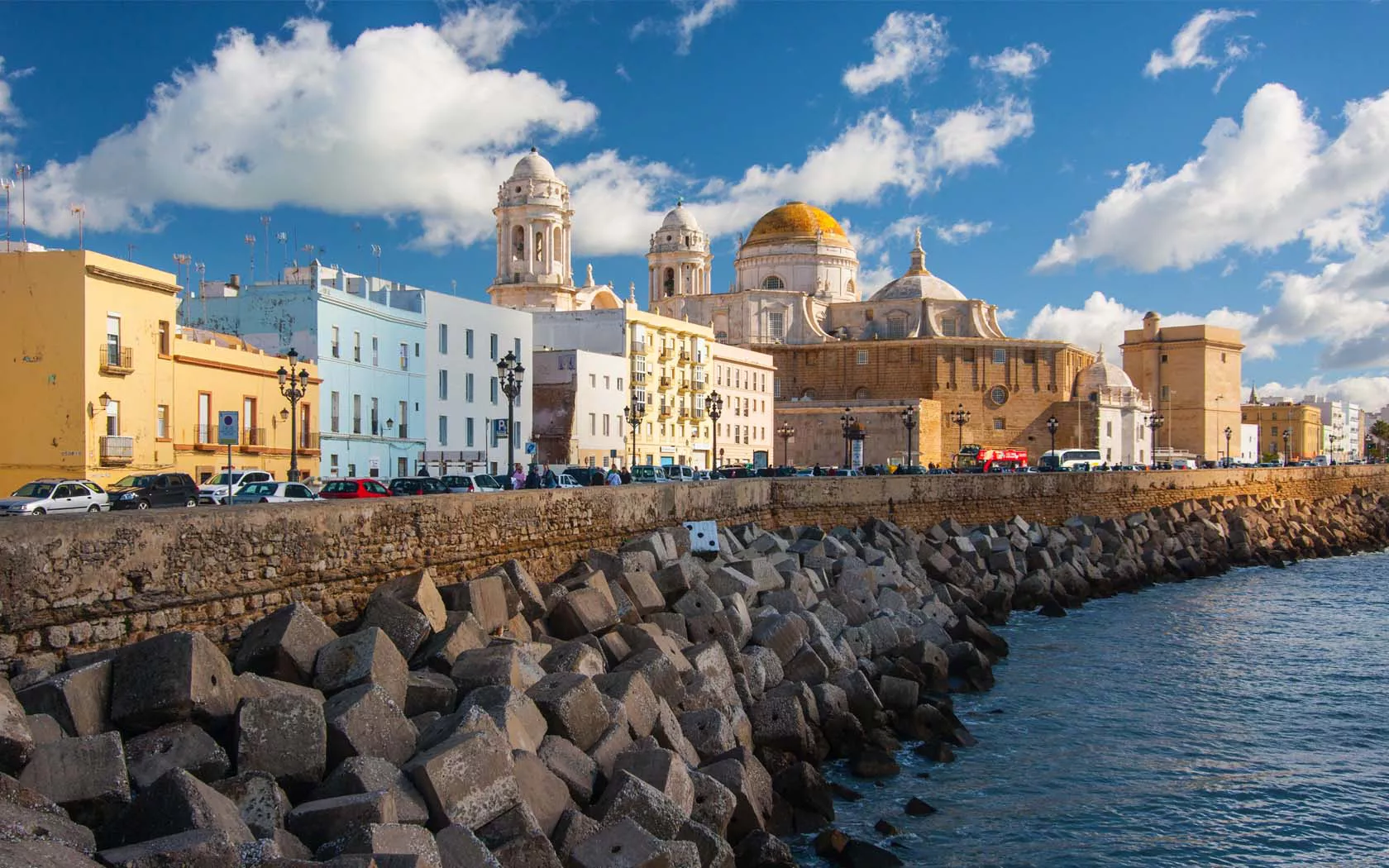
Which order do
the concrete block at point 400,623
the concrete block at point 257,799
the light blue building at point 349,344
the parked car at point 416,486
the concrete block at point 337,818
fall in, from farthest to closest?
the light blue building at point 349,344 → the parked car at point 416,486 → the concrete block at point 400,623 → the concrete block at point 257,799 → the concrete block at point 337,818

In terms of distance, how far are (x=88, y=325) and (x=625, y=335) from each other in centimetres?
2840

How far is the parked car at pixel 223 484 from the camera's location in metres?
23.0

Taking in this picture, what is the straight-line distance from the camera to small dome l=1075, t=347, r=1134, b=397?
79000 mm

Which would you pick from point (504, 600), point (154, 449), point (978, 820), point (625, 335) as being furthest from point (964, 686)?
point (625, 335)

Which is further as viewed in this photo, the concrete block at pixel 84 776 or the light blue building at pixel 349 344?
the light blue building at pixel 349 344

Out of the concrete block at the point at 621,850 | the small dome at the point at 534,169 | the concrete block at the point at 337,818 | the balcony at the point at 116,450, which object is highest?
the small dome at the point at 534,169

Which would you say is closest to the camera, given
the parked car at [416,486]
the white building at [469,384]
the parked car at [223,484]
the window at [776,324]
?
the parked car at [223,484]

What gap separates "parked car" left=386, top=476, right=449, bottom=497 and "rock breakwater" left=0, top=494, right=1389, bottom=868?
800cm

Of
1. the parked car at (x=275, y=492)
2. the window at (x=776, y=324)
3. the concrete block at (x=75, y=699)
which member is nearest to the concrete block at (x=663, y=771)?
the concrete block at (x=75, y=699)

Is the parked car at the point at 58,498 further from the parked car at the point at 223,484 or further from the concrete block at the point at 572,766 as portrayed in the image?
the concrete block at the point at 572,766

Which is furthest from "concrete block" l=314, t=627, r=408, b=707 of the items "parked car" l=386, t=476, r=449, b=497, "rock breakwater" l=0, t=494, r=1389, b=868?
"parked car" l=386, t=476, r=449, b=497

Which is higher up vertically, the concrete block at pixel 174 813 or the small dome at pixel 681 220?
the small dome at pixel 681 220

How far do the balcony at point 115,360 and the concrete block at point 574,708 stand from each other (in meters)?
20.7

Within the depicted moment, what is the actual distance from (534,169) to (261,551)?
57578mm
